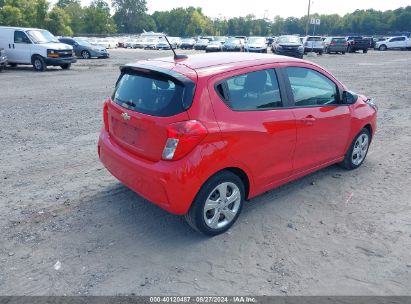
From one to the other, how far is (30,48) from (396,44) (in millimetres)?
44250

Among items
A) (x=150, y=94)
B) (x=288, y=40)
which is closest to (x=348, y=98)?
(x=150, y=94)

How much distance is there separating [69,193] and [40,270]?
Result: 5.05 ft

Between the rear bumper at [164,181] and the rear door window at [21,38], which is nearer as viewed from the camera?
the rear bumper at [164,181]

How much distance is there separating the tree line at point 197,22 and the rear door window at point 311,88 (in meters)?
86.0

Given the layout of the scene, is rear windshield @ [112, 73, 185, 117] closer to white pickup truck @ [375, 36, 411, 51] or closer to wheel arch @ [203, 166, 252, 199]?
wheel arch @ [203, 166, 252, 199]

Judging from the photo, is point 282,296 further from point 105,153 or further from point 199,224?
point 105,153

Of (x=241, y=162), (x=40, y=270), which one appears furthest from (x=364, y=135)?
(x=40, y=270)

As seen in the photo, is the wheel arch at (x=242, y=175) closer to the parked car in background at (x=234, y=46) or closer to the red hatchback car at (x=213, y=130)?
the red hatchback car at (x=213, y=130)

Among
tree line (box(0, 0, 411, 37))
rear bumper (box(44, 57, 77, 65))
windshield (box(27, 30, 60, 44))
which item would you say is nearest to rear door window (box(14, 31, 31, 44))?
windshield (box(27, 30, 60, 44))

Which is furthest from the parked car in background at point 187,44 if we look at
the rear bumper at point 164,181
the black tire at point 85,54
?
the rear bumper at point 164,181

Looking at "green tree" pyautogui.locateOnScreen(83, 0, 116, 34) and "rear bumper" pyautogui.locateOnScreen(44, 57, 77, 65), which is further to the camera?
"green tree" pyautogui.locateOnScreen(83, 0, 116, 34)

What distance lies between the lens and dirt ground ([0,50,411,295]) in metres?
3.06

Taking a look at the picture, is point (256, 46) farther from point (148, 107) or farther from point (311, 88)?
point (148, 107)

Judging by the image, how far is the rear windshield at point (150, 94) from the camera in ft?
11.2
